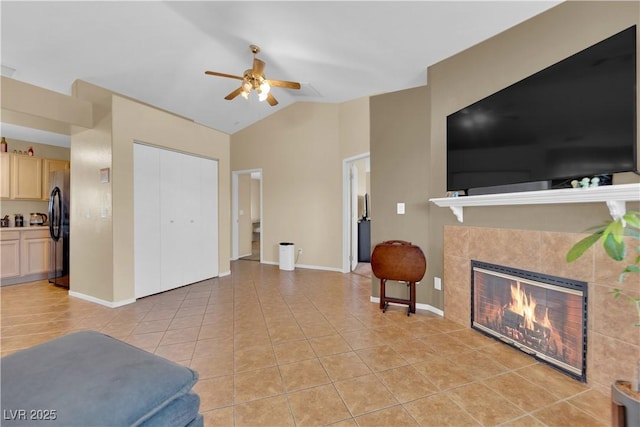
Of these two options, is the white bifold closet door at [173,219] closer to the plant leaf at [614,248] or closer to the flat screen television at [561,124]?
the flat screen television at [561,124]

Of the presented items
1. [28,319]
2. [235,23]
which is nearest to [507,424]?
[235,23]

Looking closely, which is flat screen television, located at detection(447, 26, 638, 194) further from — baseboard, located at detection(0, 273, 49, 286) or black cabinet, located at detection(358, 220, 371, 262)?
baseboard, located at detection(0, 273, 49, 286)

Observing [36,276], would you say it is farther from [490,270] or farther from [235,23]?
[490,270]

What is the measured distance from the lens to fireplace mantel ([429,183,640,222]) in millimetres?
1396

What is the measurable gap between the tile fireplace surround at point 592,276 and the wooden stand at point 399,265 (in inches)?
17.8

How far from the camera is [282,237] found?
222 inches

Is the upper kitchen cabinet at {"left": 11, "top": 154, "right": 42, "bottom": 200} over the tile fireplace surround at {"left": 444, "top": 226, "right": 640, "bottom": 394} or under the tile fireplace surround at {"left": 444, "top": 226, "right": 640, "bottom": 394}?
over

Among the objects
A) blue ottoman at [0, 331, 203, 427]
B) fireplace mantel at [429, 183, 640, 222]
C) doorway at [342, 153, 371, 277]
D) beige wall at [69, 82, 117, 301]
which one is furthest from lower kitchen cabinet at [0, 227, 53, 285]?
fireplace mantel at [429, 183, 640, 222]

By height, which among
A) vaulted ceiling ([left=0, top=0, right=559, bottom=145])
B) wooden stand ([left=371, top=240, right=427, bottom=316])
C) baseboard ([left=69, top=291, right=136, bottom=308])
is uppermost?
vaulted ceiling ([left=0, top=0, right=559, bottom=145])

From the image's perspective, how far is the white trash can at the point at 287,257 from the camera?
5.13 meters

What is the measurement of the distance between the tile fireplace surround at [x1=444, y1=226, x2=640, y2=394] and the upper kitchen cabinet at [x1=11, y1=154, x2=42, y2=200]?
20.9 feet

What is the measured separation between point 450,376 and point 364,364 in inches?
21.9

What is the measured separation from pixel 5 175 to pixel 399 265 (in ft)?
19.3

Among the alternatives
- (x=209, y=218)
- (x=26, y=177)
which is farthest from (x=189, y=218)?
(x=26, y=177)
